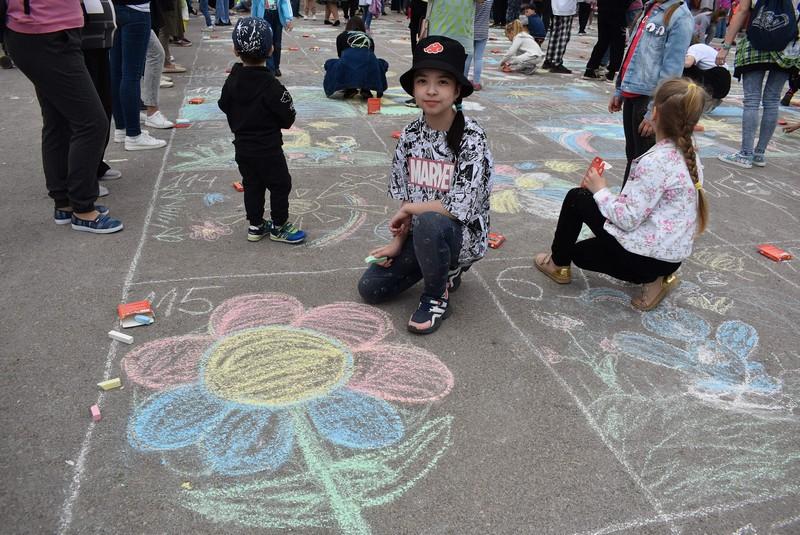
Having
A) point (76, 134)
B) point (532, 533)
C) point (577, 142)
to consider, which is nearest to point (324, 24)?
point (577, 142)

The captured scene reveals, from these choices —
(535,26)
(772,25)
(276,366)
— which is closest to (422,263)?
(276,366)

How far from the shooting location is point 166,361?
245 centimetres

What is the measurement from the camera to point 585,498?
74.9 inches

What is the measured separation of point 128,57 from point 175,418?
3.62 metres

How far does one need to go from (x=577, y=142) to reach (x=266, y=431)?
497 centimetres

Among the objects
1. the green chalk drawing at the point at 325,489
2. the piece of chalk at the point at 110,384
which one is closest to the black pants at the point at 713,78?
the green chalk drawing at the point at 325,489

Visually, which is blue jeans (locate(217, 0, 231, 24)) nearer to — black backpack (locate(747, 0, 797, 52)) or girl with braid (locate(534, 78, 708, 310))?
black backpack (locate(747, 0, 797, 52))

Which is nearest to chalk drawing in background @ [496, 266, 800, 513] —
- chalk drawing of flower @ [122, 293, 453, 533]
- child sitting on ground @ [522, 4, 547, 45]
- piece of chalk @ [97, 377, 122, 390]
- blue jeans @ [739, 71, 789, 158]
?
chalk drawing of flower @ [122, 293, 453, 533]

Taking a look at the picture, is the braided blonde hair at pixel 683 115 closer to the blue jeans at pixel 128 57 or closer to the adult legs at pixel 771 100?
the adult legs at pixel 771 100

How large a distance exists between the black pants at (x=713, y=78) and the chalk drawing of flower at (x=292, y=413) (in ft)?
21.1

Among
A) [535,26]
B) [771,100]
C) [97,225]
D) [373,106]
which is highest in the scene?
[535,26]

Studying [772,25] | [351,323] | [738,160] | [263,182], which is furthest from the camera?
[738,160]

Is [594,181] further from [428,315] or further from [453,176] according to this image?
[428,315]

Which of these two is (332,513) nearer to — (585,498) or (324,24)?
(585,498)
